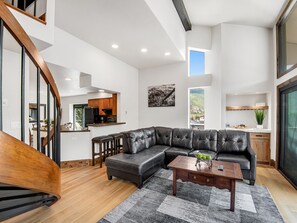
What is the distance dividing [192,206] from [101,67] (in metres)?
3.88

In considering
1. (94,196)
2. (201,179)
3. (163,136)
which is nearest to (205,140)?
(163,136)

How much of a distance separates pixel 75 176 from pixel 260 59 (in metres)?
5.44

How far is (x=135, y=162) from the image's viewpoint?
279 cm

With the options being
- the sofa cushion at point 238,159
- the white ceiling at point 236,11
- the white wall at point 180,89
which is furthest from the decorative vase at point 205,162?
the white ceiling at point 236,11

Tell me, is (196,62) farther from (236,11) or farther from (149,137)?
(149,137)

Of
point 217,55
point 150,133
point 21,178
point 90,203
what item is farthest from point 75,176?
point 217,55

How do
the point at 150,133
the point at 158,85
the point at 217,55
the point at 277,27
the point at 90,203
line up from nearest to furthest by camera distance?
the point at 90,203, the point at 277,27, the point at 150,133, the point at 217,55, the point at 158,85

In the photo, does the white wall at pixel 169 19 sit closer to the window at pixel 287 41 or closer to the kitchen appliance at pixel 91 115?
the window at pixel 287 41

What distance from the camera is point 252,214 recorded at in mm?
2029

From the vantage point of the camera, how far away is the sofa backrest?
3634 millimetres

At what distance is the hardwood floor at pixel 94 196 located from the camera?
2.03m

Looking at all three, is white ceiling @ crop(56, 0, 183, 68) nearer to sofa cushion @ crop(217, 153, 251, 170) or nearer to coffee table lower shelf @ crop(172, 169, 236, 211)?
coffee table lower shelf @ crop(172, 169, 236, 211)

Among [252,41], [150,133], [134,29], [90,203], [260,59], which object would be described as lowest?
[90,203]

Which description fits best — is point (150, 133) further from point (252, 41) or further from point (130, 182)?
point (252, 41)
